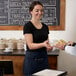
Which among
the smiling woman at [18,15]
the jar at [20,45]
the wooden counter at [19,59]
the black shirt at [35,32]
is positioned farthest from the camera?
the smiling woman at [18,15]

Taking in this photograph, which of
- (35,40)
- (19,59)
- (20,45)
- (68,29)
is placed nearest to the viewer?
(35,40)

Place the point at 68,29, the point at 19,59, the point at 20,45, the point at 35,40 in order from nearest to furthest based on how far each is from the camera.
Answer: the point at 35,40 < the point at 19,59 < the point at 20,45 < the point at 68,29

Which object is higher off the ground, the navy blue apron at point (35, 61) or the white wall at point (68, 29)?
the white wall at point (68, 29)

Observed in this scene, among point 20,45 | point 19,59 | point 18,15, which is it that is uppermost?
point 18,15

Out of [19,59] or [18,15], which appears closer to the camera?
[19,59]

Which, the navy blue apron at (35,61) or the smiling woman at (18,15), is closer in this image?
the navy blue apron at (35,61)

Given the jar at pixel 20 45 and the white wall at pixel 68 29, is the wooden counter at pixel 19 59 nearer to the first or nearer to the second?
the jar at pixel 20 45

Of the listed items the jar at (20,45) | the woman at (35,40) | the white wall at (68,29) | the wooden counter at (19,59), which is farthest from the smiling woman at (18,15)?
the woman at (35,40)

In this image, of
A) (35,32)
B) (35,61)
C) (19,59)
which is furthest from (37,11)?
(19,59)

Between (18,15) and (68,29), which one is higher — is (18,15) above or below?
above

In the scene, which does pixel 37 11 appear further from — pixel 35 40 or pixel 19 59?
pixel 19 59

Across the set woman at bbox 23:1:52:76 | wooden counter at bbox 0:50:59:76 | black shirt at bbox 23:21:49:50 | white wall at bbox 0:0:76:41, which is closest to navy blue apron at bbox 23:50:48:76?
woman at bbox 23:1:52:76

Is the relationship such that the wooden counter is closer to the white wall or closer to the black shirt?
the black shirt

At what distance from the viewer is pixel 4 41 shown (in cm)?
301
